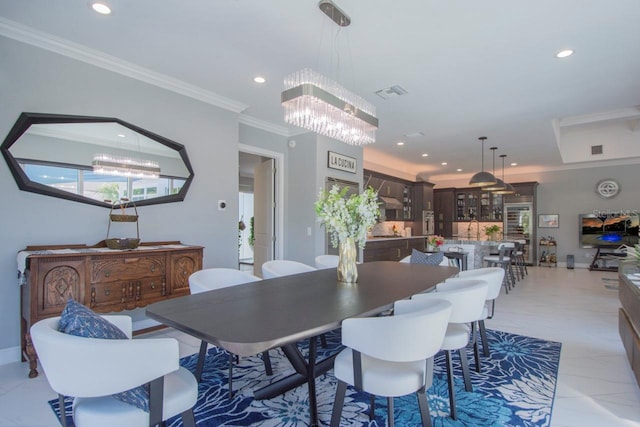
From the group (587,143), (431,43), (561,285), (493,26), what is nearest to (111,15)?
(431,43)

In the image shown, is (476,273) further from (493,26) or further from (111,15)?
(111,15)

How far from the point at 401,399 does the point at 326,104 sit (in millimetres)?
2166

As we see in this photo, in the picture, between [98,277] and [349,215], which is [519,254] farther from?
[98,277]

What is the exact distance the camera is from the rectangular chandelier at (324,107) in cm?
240

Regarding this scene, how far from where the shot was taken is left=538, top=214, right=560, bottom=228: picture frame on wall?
9.48 meters

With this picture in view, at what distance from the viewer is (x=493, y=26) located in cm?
270

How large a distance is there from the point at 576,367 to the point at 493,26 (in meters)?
2.93

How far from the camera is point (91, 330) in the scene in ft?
4.34

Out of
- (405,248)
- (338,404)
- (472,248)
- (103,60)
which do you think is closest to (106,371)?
(338,404)

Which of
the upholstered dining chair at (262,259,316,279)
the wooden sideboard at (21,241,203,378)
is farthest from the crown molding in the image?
the upholstered dining chair at (262,259,316,279)

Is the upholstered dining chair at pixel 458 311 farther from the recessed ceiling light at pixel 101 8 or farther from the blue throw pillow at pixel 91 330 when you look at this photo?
the recessed ceiling light at pixel 101 8

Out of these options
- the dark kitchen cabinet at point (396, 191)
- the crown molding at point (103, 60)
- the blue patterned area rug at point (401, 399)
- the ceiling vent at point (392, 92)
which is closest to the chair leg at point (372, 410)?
the blue patterned area rug at point (401, 399)

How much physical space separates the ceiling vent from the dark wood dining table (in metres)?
2.27

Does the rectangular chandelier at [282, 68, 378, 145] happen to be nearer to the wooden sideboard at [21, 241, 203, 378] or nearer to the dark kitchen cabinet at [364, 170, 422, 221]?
the wooden sideboard at [21, 241, 203, 378]
